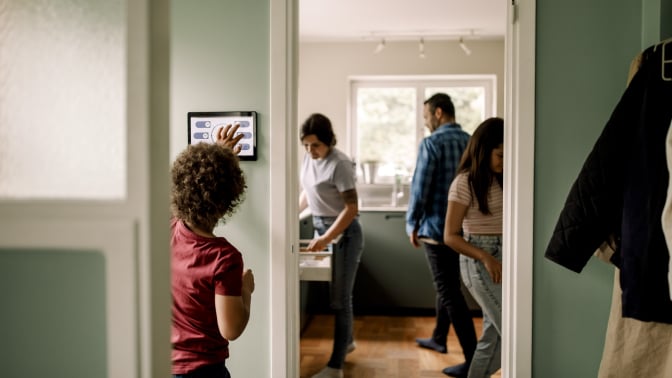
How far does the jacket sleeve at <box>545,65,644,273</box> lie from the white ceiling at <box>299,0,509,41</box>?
282 cm

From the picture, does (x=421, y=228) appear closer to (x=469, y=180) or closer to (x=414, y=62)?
(x=469, y=180)

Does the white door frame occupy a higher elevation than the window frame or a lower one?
lower

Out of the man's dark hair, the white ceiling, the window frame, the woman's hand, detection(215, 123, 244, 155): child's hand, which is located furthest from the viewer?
the window frame

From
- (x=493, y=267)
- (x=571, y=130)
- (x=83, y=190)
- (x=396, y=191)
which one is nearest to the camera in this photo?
(x=83, y=190)

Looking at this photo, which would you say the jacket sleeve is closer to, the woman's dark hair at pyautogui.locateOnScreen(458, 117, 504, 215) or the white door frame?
the white door frame

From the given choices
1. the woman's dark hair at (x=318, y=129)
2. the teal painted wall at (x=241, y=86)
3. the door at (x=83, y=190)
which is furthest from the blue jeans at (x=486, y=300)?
the door at (x=83, y=190)

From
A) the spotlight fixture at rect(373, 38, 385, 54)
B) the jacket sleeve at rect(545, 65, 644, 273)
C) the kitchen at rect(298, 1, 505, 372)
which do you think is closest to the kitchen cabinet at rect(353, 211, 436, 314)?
the kitchen at rect(298, 1, 505, 372)

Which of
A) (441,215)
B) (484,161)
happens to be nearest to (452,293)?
(441,215)

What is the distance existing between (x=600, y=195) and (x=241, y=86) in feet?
4.29

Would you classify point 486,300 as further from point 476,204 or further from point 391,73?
point 391,73

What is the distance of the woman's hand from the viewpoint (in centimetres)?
242

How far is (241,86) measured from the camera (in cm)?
222

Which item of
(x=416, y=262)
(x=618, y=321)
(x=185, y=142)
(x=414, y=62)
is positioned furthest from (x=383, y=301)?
(x=618, y=321)

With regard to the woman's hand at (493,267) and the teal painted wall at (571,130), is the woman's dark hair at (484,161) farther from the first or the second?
the teal painted wall at (571,130)
